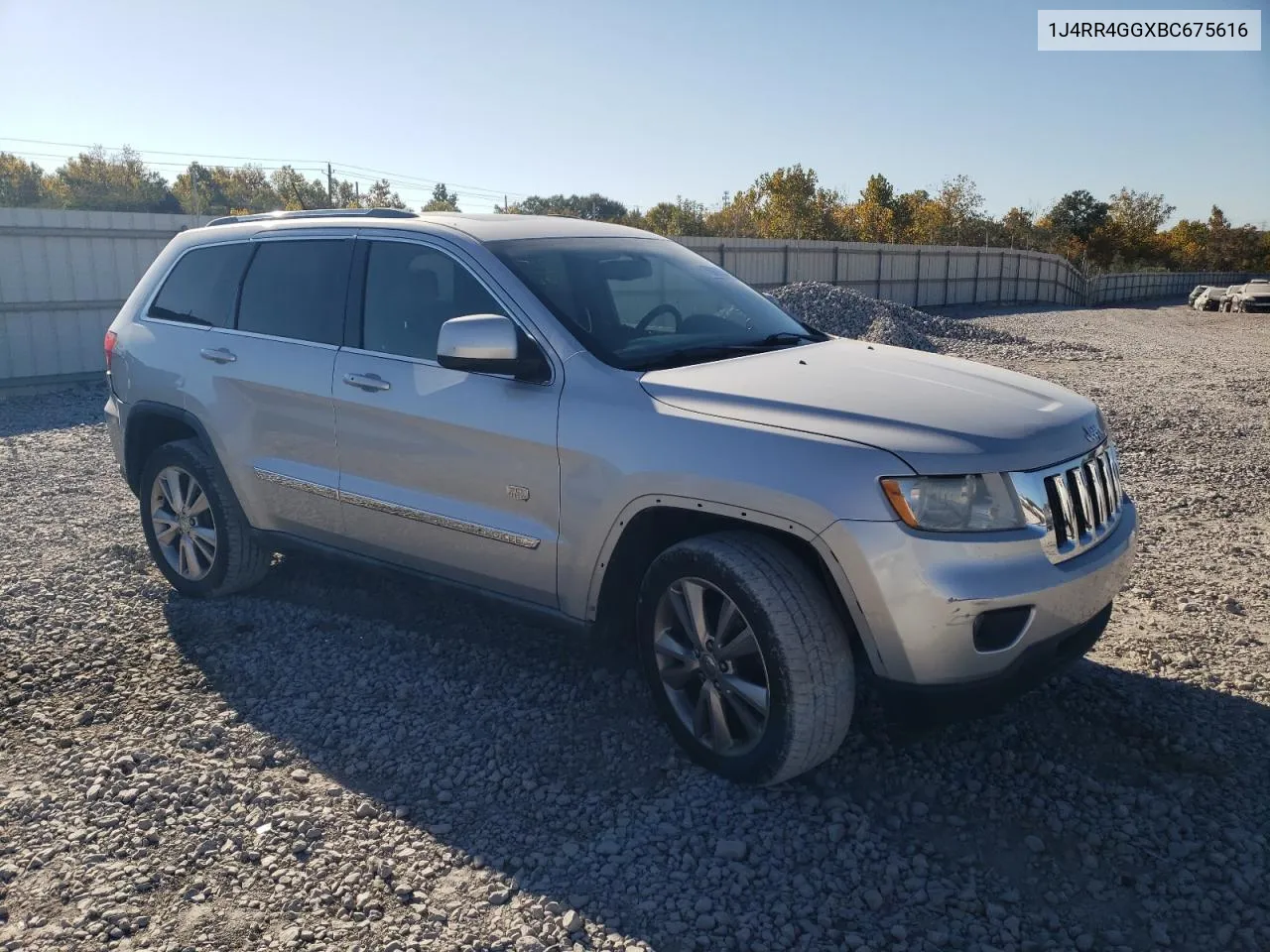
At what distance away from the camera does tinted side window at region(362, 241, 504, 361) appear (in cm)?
410

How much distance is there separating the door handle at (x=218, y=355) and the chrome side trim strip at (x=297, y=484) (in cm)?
54

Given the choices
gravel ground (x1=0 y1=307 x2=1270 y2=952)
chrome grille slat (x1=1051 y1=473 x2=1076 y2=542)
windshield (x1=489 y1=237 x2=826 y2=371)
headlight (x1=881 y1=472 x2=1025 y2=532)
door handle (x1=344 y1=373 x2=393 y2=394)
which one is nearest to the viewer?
gravel ground (x1=0 y1=307 x2=1270 y2=952)

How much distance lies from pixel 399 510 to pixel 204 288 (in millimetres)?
1904

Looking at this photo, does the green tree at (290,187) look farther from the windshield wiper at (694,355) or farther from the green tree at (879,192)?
the windshield wiper at (694,355)

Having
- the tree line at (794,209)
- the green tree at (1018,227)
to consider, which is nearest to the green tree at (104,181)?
the tree line at (794,209)

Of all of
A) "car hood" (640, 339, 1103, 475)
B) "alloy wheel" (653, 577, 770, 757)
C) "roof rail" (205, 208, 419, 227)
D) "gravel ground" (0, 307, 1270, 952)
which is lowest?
"gravel ground" (0, 307, 1270, 952)

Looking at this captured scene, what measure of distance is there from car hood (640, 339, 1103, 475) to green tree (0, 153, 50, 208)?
Answer: 229 ft

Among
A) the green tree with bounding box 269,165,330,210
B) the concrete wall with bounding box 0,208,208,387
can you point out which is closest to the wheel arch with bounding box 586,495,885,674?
the concrete wall with bounding box 0,208,208,387

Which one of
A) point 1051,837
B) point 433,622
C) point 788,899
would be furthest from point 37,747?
point 1051,837

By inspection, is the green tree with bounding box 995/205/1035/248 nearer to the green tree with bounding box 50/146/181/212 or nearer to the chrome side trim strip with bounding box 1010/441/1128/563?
the green tree with bounding box 50/146/181/212

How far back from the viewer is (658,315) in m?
4.23

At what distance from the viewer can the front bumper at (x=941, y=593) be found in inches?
117

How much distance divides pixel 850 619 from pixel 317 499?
2439mm

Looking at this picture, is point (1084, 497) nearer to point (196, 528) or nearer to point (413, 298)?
point (413, 298)
